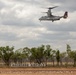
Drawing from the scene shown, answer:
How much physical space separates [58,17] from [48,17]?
2.08m

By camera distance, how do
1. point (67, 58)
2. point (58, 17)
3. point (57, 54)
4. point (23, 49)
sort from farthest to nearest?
point (23, 49)
point (67, 58)
point (57, 54)
point (58, 17)

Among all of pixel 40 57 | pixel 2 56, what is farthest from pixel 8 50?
pixel 40 57

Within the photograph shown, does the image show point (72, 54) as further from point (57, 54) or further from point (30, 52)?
point (30, 52)

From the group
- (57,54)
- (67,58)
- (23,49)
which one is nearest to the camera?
(57,54)

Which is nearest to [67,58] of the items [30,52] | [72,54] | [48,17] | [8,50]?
[72,54]

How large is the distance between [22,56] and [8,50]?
31.2ft

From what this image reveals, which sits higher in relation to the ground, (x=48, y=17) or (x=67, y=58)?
(x=48, y=17)

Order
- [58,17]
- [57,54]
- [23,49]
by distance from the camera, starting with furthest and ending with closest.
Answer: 1. [23,49]
2. [57,54]
3. [58,17]

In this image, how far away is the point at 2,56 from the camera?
108m

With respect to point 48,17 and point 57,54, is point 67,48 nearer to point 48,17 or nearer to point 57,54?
point 57,54

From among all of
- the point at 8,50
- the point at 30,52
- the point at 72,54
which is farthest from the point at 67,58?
the point at 8,50

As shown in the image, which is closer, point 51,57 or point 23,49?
point 51,57

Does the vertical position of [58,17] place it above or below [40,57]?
above

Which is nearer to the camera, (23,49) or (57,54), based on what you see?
(57,54)
